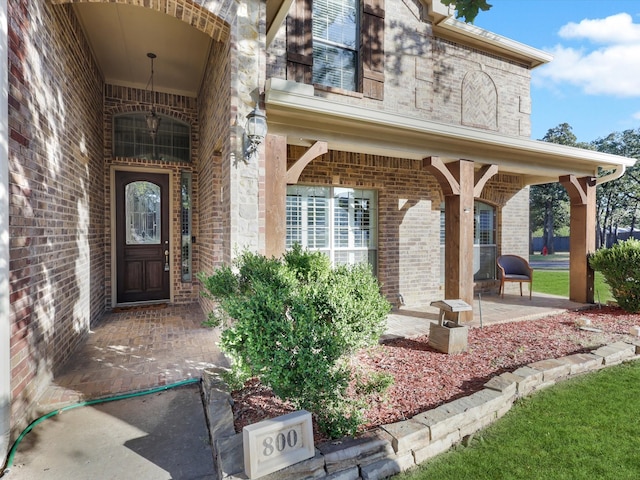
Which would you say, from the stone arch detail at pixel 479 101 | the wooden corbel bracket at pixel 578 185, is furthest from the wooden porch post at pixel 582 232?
the stone arch detail at pixel 479 101

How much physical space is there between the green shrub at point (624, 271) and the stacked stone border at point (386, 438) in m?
4.02

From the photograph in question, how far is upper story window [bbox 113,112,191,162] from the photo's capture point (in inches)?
226

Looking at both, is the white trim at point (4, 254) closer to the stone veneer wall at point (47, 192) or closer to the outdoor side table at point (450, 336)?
the stone veneer wall at point (47, 192)

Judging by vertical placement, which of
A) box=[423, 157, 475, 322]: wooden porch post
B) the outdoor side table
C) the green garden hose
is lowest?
the green garden hose

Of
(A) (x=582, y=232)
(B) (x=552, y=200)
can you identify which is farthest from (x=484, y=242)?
(B) (x=552, y=200)

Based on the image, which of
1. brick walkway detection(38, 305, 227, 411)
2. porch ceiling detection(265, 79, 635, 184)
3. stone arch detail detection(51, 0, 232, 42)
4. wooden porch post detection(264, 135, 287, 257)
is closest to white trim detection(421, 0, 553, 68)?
porch ceiling detection(265, 79, 635, 184)

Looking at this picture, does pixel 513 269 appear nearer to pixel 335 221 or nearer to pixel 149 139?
pixel 335 221

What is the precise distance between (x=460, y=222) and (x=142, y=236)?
5291mm

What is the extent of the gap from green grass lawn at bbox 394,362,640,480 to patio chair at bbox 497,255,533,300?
4.03 meters

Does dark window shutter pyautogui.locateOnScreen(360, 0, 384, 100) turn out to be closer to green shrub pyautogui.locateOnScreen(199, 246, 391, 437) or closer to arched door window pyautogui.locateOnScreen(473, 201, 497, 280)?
arched door window pyautogui.locateOnScreen(473, 201, 497, 280)

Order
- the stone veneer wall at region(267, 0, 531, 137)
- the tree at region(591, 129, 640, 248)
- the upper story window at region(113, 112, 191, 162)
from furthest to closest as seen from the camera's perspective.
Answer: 1. the tree at region(591, 129, 640, 248)
2. the stone veneer wall at region(267, 0, 531, 137)
3. the upper story window at region(113, 112, 191, 162)

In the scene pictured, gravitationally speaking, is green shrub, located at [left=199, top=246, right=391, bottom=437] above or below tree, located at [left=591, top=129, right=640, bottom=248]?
below

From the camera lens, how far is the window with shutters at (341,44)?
5.21 metres

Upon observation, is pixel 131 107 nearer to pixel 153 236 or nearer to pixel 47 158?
pixel 153 236
